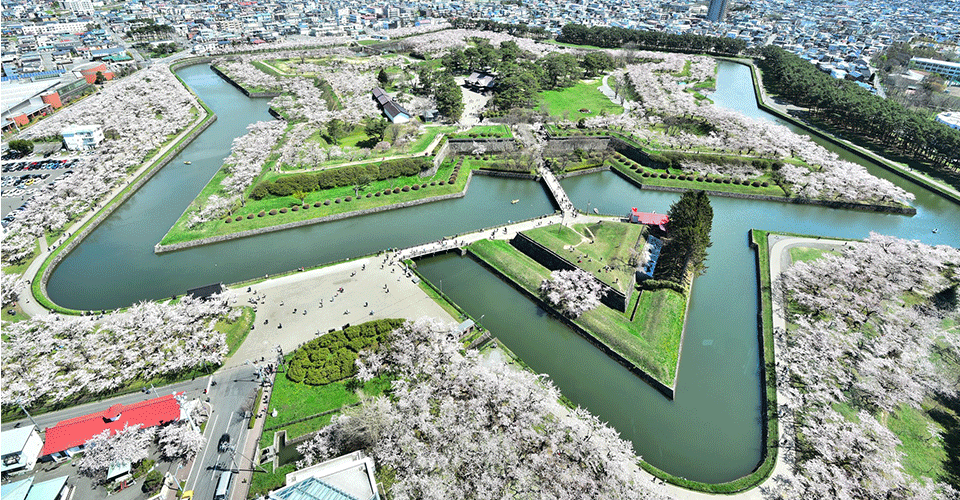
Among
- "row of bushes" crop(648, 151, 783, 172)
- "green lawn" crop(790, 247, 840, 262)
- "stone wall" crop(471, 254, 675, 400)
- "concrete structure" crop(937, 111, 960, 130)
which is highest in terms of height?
"concrete structure" crop(937, 111, 960, 130)

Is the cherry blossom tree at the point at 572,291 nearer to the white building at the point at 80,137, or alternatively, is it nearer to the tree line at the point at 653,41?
the white building at the point at 80,137

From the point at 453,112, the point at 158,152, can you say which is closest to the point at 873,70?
the point at 453,112

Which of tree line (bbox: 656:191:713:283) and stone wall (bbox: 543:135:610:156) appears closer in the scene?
tree line (bbox: 656:191:713:283)

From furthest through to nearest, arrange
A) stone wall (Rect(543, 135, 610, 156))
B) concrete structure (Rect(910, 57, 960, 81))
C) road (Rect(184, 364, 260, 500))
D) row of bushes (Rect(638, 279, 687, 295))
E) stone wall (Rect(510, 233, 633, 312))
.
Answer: concrete structure (Rect(910, 57, 960, 81)), stone wall (Rect(543, 135, 610, 156)), row of bushes (Rect(638, 279, 687, 295)), stone wall (Rect(510, 233, 633, 312)), road (Rect(184, 364, 260, 500))

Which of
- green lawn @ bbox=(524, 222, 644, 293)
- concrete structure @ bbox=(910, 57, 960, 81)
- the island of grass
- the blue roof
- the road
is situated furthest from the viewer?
concrete structure @ bbox=(910, 57, 960, 81)

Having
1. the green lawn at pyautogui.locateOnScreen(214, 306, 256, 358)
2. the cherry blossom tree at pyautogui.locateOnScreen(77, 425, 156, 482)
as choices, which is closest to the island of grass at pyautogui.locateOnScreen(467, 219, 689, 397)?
the green lawn at pyautogui.locateOnScreen(214, 306, 256, 358)

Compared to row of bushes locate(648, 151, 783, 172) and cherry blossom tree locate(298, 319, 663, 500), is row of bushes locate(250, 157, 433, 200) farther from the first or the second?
row of bushes locate(648, 151, 783, 172)

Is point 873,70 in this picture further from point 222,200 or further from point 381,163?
point 222,200

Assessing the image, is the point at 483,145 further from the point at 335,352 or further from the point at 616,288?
the point at 335,352
